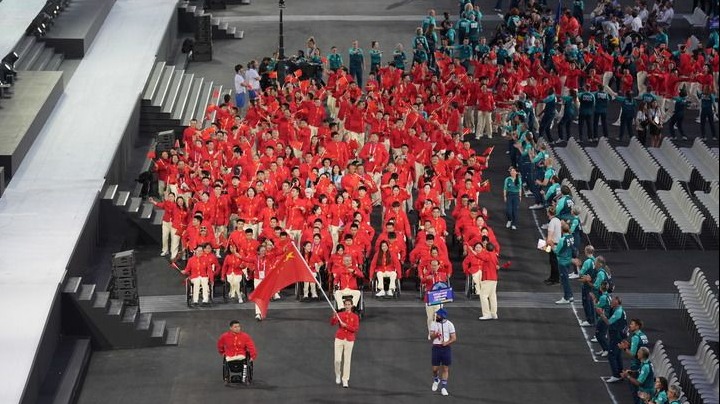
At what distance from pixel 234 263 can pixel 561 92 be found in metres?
16.5

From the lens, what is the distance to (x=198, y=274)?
33.2 metres

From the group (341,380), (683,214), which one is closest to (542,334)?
(341,380)

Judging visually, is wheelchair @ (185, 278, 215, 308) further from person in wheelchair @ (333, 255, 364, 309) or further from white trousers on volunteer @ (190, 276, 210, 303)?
person in wheelchair @ (333, 255, 364, 309)

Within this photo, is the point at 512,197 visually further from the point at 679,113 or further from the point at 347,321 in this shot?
the point at 347,321

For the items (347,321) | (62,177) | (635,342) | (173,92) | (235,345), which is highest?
(635,342)

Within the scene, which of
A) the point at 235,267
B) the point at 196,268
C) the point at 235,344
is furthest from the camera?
the point at 235,267

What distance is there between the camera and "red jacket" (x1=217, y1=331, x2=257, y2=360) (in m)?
29.0

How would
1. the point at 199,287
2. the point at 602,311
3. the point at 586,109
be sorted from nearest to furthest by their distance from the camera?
the point at 602,311 < the point at 199,287 < the point at 586,109

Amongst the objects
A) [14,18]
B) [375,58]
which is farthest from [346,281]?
[375,58]

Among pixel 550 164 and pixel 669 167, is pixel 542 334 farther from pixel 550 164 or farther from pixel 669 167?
pixel 669 167

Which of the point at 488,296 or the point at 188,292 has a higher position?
the point at 488,296

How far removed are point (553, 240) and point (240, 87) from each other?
1473 cm

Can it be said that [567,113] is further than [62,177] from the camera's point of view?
Yes

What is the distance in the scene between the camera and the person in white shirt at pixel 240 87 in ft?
148
